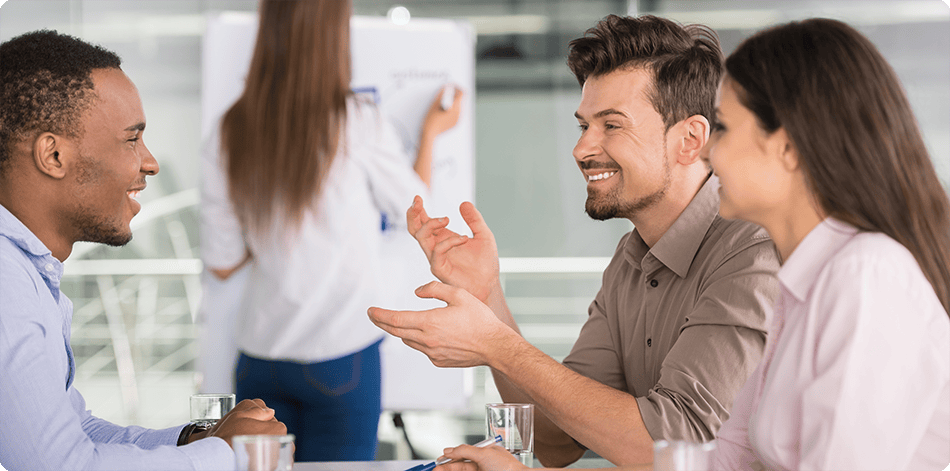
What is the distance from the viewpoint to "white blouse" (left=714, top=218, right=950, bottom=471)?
29.2 inches

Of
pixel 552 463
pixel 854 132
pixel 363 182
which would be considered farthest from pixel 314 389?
pixel 854 132

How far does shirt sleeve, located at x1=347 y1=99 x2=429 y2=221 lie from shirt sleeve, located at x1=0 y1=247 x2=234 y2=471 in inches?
75.0

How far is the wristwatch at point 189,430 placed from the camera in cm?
122

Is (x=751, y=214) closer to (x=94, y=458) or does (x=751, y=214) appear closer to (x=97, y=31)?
(x=94, y=458)

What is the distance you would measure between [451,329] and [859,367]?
676 millimetres

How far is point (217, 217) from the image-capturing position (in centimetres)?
286

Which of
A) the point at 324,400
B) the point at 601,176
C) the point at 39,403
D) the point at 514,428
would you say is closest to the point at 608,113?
the point at 601,176

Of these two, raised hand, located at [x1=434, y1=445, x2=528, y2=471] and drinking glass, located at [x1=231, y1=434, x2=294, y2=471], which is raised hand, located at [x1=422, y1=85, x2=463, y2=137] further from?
drinking glass, located at [x1=231, y1=434, x2=294, y2=471]

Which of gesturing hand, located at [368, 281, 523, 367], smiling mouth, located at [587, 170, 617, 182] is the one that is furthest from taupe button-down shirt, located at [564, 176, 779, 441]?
gesturing hand, located at [368, 281, 523, 367]

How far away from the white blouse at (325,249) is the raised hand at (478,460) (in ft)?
5.73

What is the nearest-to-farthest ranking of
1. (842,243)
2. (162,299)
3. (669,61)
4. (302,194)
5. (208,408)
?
(842,243)
(208,408)
(669,61)
(302,194)
(162,299)

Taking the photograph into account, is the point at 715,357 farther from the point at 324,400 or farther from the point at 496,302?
the point at 324,400

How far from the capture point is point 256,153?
9.53ft

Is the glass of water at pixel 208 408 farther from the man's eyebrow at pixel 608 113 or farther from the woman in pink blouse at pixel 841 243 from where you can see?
the man's eyebrow at pixel 608 113
